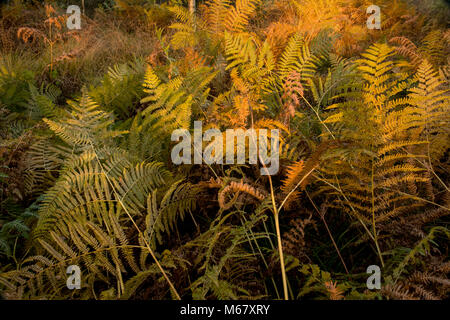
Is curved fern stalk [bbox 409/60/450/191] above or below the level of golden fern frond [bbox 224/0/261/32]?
below

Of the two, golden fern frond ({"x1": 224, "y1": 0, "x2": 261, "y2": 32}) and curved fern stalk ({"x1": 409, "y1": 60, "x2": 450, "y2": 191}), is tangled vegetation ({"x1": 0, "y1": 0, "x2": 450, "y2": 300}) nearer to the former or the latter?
curved fern stalk ({"x1": 409, "y1": 60, "x2": 450, "y2": 191})

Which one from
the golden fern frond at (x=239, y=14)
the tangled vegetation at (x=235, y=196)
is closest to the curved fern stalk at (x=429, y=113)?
the tangled vegetation at (x=235, y=196)

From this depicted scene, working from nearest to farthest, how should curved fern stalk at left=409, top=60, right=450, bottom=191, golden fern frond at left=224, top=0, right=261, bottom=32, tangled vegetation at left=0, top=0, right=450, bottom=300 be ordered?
1. tangled vegetation at left=0, top=0, right=450, bottom=300
2. curved fern stalk at left=409, top=60, right=450, bottom=191
3. golden fern frond at left=224, top=0, right=261, bottom=32

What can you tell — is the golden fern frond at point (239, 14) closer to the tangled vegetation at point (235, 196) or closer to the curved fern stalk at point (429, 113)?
the tangled vegetation at point (235, 196)

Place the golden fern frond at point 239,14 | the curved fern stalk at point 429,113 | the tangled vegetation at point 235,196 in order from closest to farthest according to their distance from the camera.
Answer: the tangled vegetation at point 235,196
the curved fern stalk at point 429,113
the golden fern frond at point 239,14

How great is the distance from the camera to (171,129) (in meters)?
1.49

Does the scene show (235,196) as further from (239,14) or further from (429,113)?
(239,14)

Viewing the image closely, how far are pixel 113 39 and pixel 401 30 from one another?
11.7ft

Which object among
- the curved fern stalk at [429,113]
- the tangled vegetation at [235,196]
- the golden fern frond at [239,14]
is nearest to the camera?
the tangled vegetation at [235,196]

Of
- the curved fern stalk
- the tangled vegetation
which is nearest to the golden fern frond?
the tangled vegetation

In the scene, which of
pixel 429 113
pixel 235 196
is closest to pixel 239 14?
pixel 429 113

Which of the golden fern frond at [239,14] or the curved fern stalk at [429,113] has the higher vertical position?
the golden fern frond at [239,14]

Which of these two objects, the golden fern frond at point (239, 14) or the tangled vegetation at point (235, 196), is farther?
the golden fern frond at point (239, 14)
